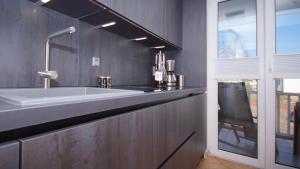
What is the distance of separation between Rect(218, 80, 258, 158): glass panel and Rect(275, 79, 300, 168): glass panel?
225mm

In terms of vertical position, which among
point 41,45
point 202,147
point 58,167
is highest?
point 41,45

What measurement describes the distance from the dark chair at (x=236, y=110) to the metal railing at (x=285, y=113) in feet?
0.82

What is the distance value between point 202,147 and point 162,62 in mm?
1161

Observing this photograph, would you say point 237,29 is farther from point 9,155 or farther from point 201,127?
point 9,155

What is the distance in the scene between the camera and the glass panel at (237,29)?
83.8 inches

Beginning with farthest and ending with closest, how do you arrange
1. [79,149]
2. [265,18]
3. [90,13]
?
[265,18] → [90,13] → [79,149]

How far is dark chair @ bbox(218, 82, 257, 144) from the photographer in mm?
2158

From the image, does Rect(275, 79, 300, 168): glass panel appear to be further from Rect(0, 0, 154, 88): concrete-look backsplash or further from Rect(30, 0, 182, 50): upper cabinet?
Rect(0, 0, 154, 88): concrete-look backsplash

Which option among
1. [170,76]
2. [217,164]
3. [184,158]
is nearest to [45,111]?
[184,158]

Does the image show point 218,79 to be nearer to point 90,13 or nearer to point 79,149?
point 90,13

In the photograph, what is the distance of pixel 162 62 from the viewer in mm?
2172

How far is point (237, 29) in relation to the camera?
2236 millimetres

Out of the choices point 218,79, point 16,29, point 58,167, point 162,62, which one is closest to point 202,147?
point 218,79

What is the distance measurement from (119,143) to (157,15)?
1.39m
